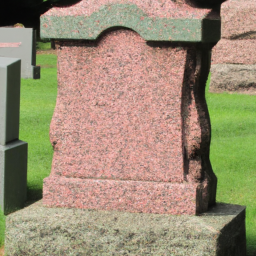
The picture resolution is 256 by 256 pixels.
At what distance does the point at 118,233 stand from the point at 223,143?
3822 millimetres

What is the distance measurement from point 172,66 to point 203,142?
44 cm

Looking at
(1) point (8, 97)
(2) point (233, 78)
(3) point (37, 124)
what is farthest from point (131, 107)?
(2) point (233, 78)

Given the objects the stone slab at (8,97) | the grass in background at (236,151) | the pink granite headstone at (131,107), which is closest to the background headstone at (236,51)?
the grass in background at (236,151)

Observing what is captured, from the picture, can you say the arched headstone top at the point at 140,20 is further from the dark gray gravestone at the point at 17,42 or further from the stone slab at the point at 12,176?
the dark gray gravestone at the point at 17,42

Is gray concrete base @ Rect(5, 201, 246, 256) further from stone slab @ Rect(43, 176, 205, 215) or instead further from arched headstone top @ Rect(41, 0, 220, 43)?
arched headstone top @ Rect(41, 0, 220, 43)

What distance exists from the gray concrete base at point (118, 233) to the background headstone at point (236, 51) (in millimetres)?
7096

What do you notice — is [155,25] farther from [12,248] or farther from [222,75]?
[222,75]

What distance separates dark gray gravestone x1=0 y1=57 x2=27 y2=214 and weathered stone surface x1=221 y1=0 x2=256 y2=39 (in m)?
6.62

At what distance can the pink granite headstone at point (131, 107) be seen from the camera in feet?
9.62

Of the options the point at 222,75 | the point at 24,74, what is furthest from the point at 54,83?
the point at 222,75

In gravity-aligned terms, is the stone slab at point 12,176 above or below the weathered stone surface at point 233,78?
below

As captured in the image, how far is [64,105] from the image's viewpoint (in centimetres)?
312

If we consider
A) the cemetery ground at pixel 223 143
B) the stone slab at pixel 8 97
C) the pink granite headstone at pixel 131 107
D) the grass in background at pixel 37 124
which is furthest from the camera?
the grass in background at pixel 37 124

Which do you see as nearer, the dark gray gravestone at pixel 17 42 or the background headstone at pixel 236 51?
the dark gray gravestone at pixel 17 42
